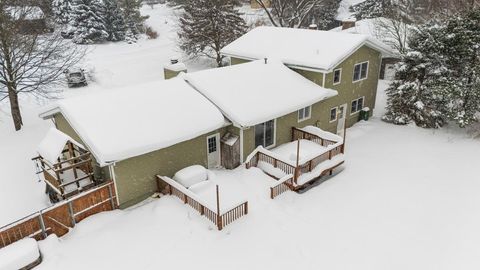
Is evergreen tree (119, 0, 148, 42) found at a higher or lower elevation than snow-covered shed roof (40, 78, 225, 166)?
higher

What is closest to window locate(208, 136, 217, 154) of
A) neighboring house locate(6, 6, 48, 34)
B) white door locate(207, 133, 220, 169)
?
white door locate(207, 133, 220, 169)

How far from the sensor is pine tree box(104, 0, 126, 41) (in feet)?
137

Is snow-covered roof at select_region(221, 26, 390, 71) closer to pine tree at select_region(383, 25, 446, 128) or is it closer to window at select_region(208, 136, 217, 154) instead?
pine tree at select_region(383, 25, 446, 128)

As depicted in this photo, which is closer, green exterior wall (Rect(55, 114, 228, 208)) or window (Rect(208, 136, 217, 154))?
green exterior wall (Rect(55, 114, 228, 208))

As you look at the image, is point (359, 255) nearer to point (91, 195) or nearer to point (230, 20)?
point (91, 195)

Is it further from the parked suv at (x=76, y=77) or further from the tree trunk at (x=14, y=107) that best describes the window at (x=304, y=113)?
the parked suv at (x=76, y=77)

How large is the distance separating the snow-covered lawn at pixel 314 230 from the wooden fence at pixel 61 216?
1.06ft

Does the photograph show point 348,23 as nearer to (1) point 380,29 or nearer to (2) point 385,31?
(1) point 380,29

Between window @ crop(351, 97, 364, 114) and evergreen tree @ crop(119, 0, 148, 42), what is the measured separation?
97.1 ft

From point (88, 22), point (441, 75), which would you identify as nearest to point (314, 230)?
point (441, 75)

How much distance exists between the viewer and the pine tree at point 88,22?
3997 cm

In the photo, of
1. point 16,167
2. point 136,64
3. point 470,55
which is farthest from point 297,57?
point 136,64

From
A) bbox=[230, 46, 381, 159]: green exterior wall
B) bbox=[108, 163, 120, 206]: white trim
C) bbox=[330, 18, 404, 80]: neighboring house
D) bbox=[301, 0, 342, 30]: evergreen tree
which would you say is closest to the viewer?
bbox=[108, 163, 120, 206]: white trim

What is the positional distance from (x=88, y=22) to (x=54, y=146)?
102 feet
